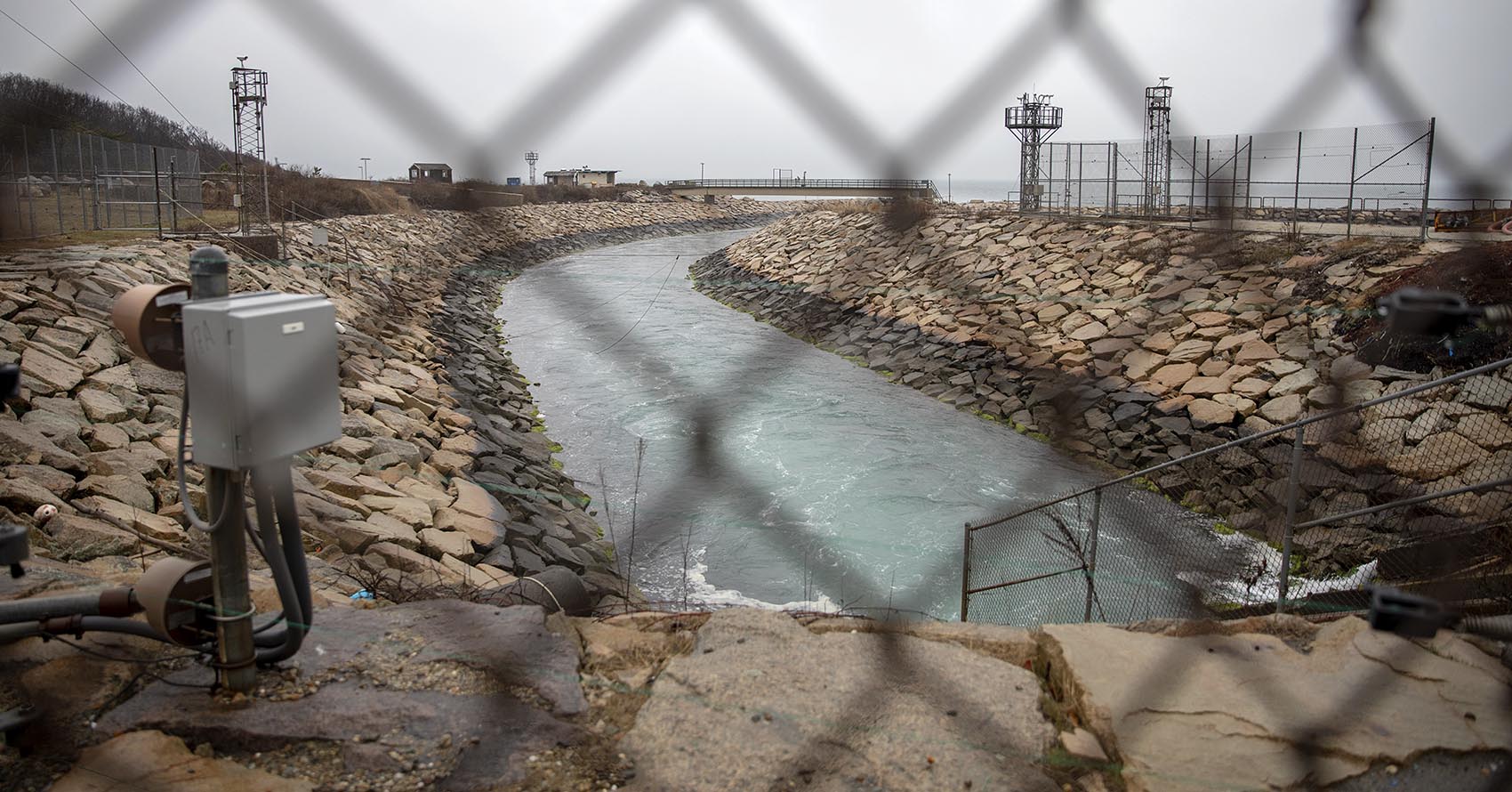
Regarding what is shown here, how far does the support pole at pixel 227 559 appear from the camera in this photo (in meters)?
1.41

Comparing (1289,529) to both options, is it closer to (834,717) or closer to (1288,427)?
(1288,427)

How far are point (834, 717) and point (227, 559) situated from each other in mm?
1046

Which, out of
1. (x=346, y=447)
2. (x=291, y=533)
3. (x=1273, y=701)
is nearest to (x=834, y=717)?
(x=1273, y=701)

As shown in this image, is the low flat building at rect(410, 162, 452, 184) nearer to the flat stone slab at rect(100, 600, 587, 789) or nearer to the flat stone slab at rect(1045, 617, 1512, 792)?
the flat stone slab at rect(100, 600, 587, 789)

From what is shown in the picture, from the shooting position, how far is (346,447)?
5234 millimetres

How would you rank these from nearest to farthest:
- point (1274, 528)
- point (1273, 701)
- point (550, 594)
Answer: point (1273, 701) < point (550, 594) < point (1274, 528)

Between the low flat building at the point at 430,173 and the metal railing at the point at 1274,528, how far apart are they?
2.75 m

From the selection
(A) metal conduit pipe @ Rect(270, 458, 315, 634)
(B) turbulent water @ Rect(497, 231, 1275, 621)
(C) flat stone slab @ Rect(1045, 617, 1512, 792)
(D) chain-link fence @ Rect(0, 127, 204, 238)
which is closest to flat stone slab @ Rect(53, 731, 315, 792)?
(A) metal conduit pipe @ Rect(270, 458, 315, 634)

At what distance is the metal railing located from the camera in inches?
160

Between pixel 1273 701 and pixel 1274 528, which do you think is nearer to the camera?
pixel 1273 701

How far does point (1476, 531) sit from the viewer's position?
11.9ft

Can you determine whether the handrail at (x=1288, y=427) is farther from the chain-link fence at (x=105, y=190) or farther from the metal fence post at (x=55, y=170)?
the chain-link fence at (x=105, y=190)

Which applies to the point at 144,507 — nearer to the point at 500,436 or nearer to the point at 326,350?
the point at 326,350

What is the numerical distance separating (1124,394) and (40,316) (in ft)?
24.8
